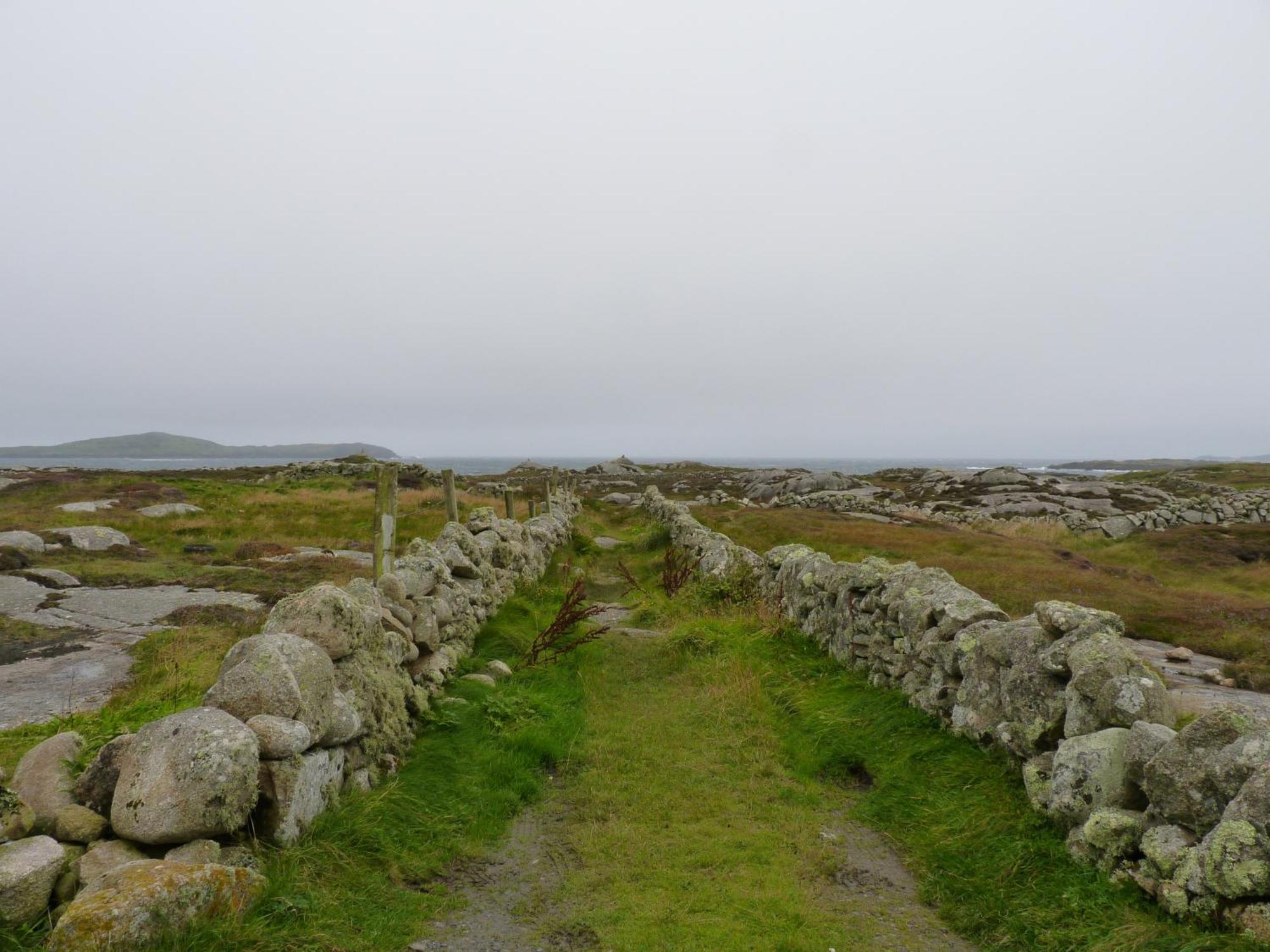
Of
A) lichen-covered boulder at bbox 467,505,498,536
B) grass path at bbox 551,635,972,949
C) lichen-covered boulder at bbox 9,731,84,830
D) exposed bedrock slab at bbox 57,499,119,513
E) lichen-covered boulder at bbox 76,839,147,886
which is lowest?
grass path at bbox 551,635,972,949

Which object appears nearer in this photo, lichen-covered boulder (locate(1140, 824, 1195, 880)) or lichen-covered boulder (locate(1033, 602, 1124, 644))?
lichen-covered boulder (locate(1140, 824, 1195, 880))

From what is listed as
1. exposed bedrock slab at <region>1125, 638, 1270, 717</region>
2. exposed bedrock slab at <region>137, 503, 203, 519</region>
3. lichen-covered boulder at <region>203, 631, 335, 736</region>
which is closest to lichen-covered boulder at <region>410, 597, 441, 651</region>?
lichen-covered boulder at <region>203, 631, 335, 736</region>

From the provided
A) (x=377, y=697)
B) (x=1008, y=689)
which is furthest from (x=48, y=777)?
(x=1008, y=689)

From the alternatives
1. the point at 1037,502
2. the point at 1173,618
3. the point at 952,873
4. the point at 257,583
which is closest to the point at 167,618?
the point at 257,583

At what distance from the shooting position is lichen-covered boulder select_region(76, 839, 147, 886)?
3488 millimetres

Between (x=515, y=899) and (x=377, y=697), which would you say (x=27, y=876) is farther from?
(x=377, y=697)

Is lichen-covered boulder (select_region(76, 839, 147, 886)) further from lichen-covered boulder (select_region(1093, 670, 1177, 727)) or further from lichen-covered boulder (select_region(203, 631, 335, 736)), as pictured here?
lichen-covered boulder (select_region(1093, 670, 1177, 727))

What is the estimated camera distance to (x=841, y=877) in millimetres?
4988

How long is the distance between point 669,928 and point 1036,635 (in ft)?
14.0

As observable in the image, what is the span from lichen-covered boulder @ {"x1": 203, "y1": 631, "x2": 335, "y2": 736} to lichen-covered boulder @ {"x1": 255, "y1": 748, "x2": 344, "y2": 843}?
0.29m

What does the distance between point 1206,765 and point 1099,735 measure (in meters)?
0.95

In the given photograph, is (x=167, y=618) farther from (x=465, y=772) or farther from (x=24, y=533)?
(x=24, y=533)

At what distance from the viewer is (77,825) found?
3.73 m

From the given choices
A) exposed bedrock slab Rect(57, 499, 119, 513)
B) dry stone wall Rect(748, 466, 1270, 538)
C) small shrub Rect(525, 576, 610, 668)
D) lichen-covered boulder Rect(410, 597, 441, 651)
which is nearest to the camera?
lichen-covered boulder Rect(410, 597, 441, 651)
